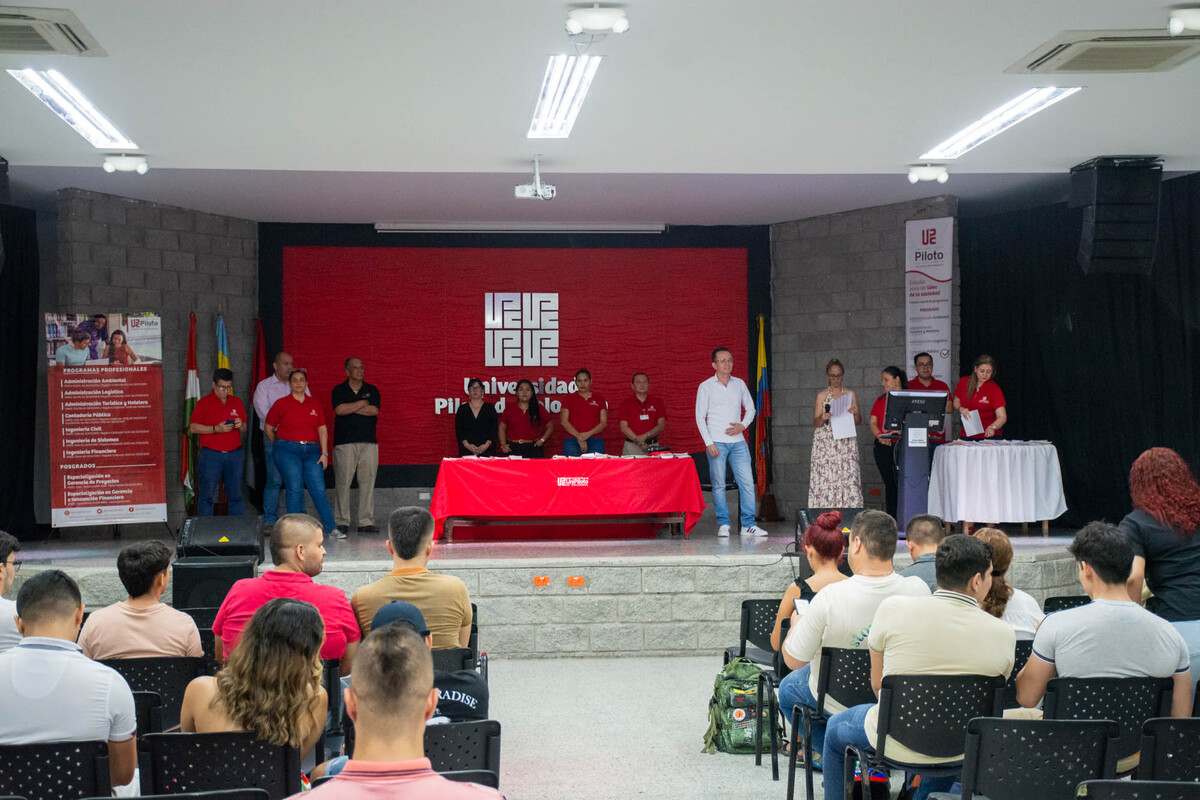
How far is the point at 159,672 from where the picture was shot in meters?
3.86

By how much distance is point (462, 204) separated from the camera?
11.2 meters

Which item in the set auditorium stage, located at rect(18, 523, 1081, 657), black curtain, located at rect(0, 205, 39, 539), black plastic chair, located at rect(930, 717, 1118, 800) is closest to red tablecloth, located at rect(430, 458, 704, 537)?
auditorium stage, located at rect(18, 523, 1081, 657)

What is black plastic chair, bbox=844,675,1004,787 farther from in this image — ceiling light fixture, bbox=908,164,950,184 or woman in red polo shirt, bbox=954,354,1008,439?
woman in red polo shirt, bbox=954,354,1008,439

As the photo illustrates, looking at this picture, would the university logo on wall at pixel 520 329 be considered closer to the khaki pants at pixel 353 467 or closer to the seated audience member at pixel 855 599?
the khaki pants at pixel 353 467

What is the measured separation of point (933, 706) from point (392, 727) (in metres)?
2.09

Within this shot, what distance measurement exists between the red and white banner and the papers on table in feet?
18.6

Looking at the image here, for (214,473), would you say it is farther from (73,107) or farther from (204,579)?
(73,107)

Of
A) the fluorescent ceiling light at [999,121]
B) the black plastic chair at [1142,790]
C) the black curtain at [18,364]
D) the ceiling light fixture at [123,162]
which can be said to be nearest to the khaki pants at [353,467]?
the black curtain at [18,364]

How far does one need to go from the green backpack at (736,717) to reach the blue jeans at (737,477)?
4.37m

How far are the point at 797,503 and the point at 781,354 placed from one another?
1572 mm

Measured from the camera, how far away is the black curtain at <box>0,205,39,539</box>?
10.3 metres

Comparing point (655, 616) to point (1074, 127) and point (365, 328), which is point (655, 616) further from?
point (365, 328)

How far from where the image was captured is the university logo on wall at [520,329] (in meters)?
12.2

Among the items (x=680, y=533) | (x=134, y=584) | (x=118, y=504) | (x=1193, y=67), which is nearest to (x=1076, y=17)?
(x=1193, y=67)
